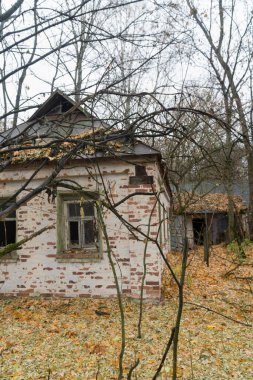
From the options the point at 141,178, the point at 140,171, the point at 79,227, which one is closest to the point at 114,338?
the point at 79,227

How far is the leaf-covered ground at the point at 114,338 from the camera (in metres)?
4.71

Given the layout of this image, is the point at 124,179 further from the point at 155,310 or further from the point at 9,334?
the point at 9,334

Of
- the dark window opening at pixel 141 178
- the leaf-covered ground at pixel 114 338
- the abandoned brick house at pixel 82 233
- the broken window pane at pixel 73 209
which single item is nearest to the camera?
the leaf-covered ground at pixel 114 338

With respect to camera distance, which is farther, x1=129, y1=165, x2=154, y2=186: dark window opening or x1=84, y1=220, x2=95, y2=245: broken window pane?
x1=84, y1=220, x2=95, y2=245: broken window pane

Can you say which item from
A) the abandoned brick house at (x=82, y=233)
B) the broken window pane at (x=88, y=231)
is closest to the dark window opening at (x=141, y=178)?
the abandoned brick house at (x=82, y=233)

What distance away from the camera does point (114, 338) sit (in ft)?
19.2

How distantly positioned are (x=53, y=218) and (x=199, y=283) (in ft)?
15.3

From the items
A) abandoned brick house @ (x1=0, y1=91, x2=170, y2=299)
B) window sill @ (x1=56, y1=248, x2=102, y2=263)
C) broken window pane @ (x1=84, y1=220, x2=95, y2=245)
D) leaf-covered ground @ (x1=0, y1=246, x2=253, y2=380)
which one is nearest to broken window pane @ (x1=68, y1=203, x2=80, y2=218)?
abandoned brick house @ (x1=0, y1=91, x2=170, y2=299)

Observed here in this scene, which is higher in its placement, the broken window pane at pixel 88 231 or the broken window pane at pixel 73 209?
the broken window pane at pixel 73 209

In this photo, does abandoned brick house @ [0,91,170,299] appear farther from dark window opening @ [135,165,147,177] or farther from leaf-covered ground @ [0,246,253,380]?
leaf-covered ground @ [0,246,253,380]

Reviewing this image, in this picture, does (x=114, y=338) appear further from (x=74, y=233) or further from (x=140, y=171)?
(x=140, y=171)

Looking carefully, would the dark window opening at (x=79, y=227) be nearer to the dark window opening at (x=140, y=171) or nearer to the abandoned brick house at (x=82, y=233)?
the abandoned brick house at (x=82, y=233)

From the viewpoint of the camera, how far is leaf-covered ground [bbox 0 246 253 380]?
471 cm

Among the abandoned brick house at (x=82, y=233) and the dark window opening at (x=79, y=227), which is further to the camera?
the dark window opening at (x=79, y=227)
